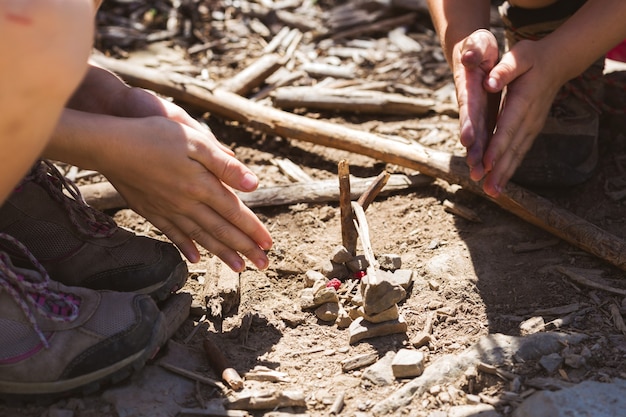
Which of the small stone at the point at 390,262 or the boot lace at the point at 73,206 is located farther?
the small stone at the point at 390,262

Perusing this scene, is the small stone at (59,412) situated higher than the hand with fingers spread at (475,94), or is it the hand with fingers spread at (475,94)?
the hand with fingers spread at (475,94)

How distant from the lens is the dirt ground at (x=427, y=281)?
2.23 metres

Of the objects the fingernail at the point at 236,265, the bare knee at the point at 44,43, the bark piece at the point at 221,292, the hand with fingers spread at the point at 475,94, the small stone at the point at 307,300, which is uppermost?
the bare knee at the point at 44,43

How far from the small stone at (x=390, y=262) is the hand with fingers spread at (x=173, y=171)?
480 mm

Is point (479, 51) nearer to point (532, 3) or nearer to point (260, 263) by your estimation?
point (532, 3)

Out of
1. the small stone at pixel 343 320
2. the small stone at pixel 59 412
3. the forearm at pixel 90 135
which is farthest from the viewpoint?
the small stone at pixel 343 320

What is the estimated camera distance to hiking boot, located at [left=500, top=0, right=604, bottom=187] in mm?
3049

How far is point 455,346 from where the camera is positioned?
2373mm

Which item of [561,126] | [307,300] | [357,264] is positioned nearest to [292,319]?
→ [307,300]

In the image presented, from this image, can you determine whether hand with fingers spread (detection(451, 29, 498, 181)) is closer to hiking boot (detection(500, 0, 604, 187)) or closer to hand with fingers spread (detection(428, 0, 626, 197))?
hand with fingers spread (detection(428, 0, 626, 197))

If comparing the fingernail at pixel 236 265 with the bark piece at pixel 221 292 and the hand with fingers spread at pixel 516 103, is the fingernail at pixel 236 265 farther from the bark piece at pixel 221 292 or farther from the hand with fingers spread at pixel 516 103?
the hand with fingers spread at pixel 516 103

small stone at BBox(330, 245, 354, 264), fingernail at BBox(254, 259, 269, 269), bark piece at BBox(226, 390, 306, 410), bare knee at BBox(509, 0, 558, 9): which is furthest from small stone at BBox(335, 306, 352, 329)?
bare knee at BBox(509, 0, 558, 9)

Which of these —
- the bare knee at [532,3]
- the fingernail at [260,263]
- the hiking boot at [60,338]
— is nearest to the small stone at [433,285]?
the fingernail at [260,263]

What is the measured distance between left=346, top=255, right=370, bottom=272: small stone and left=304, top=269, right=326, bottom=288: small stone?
0.10 m
